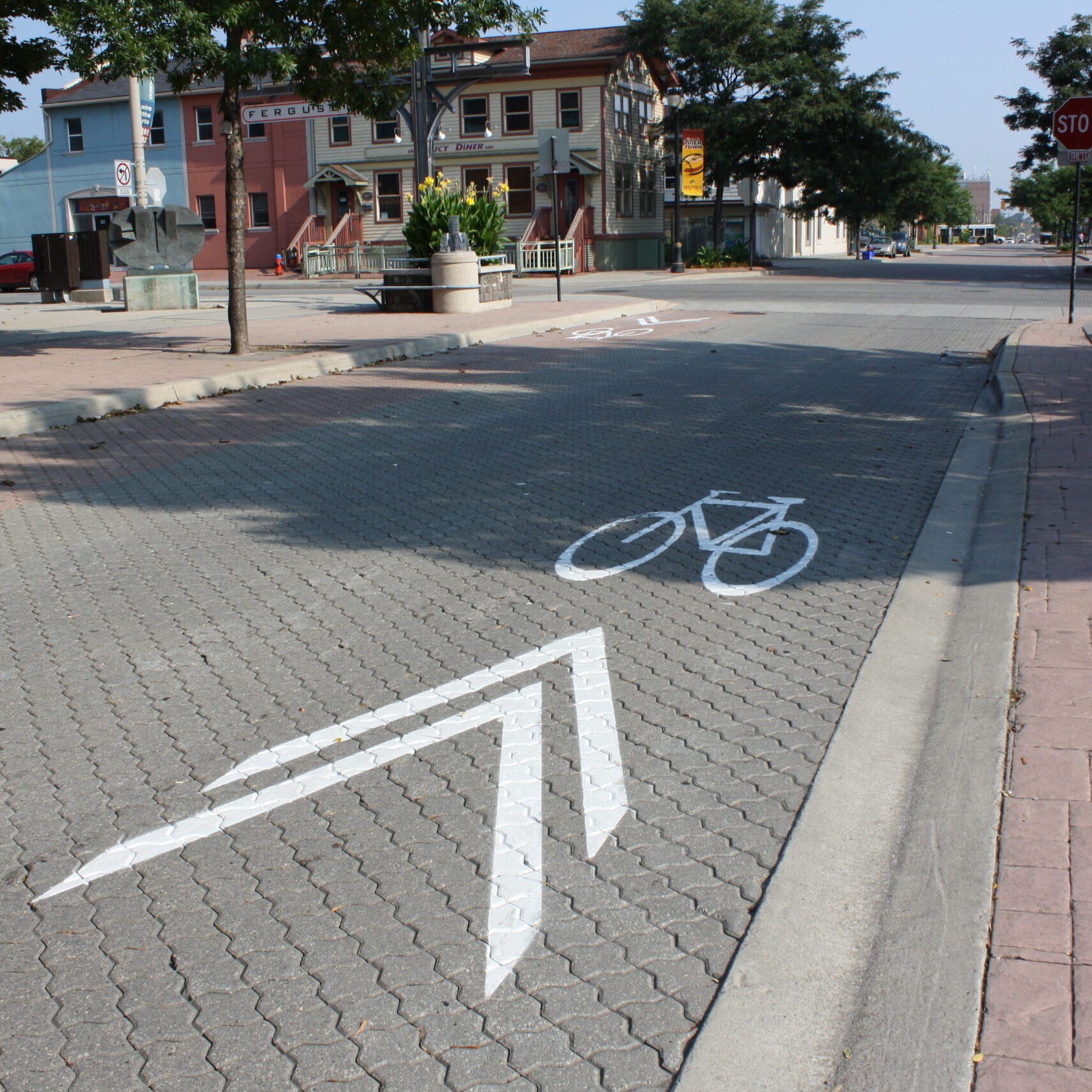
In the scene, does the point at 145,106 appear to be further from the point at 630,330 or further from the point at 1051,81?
the point at 1051,81

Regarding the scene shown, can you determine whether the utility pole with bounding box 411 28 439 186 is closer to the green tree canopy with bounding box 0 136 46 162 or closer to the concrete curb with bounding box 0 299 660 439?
the concrete curb with bounding box 0 299 660 439

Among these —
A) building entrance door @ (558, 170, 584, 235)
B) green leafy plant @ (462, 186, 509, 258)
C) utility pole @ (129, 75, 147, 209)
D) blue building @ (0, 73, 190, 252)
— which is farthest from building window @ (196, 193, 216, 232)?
green leafy plant @ (462, 186, 509, 258)

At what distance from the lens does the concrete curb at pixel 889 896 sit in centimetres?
266

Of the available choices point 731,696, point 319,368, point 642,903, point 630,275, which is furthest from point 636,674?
point 630,275

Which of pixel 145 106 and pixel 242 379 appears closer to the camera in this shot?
pixel 242 379

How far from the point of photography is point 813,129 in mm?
49188

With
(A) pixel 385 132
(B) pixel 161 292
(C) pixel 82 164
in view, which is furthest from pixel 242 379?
(C) pixel 82 164

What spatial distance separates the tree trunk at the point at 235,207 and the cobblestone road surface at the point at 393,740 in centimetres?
583

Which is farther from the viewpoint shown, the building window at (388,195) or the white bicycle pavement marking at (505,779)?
the building window at (388,195)

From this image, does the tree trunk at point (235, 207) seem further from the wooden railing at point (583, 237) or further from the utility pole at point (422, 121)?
the wooden railing at point (583, 237)

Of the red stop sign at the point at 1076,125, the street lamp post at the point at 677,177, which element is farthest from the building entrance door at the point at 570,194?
the red stop sign at the point at 1076,125

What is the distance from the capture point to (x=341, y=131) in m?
48.5

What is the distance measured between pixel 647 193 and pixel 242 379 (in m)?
41.9

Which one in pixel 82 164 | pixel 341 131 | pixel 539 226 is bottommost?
pixel 539 226
